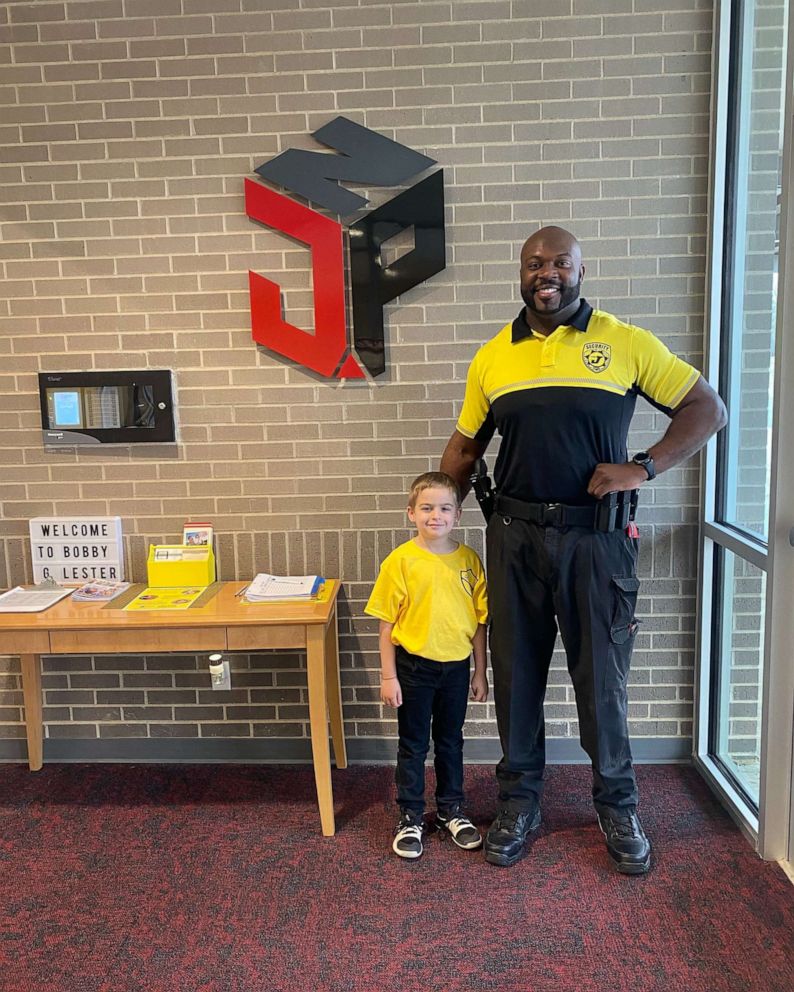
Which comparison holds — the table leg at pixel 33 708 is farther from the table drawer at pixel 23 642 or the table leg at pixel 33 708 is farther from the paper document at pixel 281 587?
the paper document at pixel 281 587

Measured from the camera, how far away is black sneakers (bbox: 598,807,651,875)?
2.49m

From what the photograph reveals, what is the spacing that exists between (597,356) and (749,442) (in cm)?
84

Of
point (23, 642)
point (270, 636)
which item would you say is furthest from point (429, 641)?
point (23, 642)

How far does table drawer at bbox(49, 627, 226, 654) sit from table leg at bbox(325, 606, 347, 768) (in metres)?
0.52

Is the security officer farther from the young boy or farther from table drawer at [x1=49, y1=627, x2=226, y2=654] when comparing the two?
table drawer at [x1=49, y1=627, x2=226, y2=654]

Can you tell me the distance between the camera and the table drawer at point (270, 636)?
2.73m

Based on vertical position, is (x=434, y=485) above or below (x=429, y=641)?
above

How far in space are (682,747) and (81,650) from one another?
2373 mm

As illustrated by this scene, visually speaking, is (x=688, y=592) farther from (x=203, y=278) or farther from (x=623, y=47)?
(x=203, y=278)

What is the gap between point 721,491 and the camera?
3.02 metres

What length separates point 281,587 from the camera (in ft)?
9.87

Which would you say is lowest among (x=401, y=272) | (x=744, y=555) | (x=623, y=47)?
(x=744, y=555)

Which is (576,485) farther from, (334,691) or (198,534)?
(198,534)

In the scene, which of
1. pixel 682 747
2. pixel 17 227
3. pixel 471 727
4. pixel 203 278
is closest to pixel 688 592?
pixel 682 747
